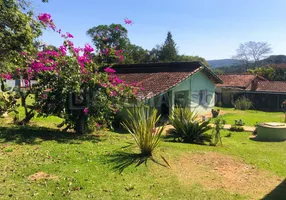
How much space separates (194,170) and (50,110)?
19.5 feet

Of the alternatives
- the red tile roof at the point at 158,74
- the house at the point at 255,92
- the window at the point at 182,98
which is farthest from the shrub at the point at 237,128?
the house at the point at 255,92

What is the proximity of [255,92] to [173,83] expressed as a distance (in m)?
19.8

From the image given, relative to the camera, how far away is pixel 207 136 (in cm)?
1126

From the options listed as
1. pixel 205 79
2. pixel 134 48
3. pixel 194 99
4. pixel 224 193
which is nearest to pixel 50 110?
pixel 224 193

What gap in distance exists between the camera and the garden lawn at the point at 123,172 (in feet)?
18.4

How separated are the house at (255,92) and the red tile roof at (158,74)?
1038 cm

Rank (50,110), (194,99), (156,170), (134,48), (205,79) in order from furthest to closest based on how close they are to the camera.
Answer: (134,48) < (205,79) < (194,99) < (50,110) < (156,170)

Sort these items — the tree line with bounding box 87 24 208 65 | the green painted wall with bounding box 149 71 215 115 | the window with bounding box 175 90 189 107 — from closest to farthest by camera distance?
the green painted wall with bounding box 149 71 215 115, the window with bounding box 175 90 189 107, the tree line with bounding box 87 24 208 65

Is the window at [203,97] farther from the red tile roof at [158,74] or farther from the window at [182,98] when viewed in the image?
the window at [182,98]

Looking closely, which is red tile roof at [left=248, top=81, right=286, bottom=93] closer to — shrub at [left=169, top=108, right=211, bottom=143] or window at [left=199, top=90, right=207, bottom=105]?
window at [left=199, top=90, right=207, bottom=105]

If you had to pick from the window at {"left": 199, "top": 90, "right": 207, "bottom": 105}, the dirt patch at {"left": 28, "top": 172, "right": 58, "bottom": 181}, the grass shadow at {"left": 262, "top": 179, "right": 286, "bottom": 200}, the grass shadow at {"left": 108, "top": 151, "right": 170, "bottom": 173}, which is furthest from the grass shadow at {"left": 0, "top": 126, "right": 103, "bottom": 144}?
the window at {"left": 199, "top": 90, "right": 207, "bottom": 105}

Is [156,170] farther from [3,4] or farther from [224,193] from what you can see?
[3,4]

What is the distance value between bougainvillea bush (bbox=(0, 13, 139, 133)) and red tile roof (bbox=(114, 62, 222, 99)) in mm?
5247

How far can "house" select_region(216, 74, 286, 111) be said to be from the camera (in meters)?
32.5
